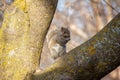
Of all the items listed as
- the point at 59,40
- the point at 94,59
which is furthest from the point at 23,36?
the point at 94,59

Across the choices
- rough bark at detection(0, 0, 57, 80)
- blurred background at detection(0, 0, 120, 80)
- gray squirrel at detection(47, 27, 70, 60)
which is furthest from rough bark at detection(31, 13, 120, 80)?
blurred background at detection(0, 0, 120, 80)

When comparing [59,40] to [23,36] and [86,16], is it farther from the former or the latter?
[86,16]

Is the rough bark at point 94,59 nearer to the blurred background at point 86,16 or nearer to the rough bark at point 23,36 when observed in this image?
the rough bark at point 23,36

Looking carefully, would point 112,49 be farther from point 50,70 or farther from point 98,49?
point 50,70

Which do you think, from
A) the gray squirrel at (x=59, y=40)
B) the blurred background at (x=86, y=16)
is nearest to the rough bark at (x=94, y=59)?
the gray squirrel at (x=59, y=40)

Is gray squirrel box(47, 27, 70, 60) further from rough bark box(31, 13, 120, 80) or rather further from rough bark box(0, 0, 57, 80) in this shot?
rough bark box(31, 13, 120, 80)

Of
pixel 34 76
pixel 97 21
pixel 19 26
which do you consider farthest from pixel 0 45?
pixel 97 21
